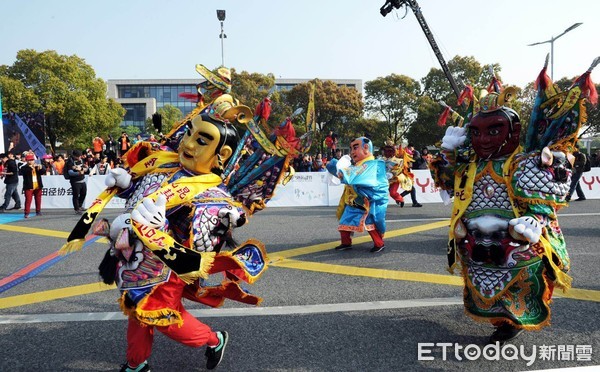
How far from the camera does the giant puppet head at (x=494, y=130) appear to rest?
3.15m

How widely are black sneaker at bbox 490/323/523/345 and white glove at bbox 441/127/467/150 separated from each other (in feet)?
4.30

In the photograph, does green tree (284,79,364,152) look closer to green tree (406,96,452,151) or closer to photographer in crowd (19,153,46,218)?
green tree (406,96,452,151)

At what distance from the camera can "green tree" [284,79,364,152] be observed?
1291 inches

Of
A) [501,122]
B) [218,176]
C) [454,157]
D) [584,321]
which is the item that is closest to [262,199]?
[218,176]

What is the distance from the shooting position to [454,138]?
333 centimetres

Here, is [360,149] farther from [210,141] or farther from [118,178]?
[118,178]

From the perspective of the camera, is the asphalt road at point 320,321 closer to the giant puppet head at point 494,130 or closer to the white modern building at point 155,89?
the giant puppet head at point 494,130

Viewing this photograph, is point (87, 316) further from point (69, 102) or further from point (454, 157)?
point (69, 102)

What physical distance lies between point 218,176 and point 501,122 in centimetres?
198

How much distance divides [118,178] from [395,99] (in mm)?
31949

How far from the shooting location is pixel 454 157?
344 centimetres

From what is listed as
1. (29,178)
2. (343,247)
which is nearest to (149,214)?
(343,247)

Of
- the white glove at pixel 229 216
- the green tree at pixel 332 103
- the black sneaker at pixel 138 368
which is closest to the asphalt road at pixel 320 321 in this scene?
the black sneaker at pixel 138 368

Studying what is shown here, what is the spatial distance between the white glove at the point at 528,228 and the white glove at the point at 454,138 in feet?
2.45
